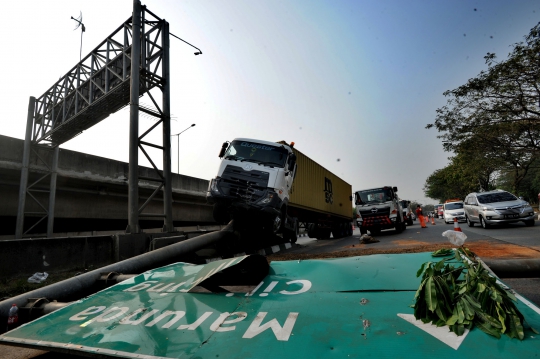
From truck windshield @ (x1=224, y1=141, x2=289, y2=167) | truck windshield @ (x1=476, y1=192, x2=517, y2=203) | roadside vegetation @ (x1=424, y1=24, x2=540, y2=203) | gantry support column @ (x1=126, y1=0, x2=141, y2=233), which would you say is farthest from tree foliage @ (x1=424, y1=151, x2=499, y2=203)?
gantry support column @ (x1=126, y1=0, x2=141, y2=233)

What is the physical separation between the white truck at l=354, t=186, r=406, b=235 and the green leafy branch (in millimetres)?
13377

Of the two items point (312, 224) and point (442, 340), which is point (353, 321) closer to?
point (442, 340)

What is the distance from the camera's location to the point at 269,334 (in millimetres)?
1925

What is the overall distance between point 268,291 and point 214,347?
82cm

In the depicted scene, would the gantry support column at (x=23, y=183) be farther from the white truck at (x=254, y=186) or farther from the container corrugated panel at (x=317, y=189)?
the container corrugated panel at (x=317, y=189)

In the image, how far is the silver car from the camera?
1256 cm

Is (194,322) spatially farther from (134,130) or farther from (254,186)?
(134,130)

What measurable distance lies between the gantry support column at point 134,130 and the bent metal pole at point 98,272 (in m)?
2.42

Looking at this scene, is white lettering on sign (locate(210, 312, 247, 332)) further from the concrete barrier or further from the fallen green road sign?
the concrete barrier

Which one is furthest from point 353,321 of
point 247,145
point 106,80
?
point 106,80

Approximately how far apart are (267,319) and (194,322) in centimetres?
50

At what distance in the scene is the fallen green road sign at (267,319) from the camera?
1725 mm

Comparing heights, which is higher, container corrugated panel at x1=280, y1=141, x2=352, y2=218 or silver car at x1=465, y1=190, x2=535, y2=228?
container corrugated panel at x1=280, y1=141, x2=352, y2=218

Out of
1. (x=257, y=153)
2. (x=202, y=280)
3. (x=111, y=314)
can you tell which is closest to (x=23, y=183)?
(x=257, y=153)
